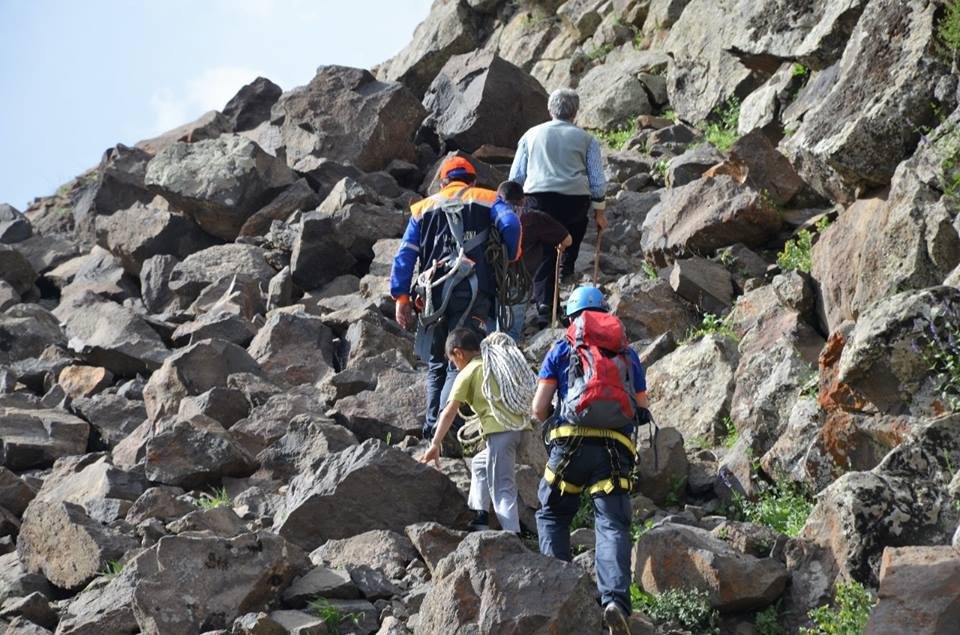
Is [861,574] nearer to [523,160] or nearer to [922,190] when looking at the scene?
[922,190]

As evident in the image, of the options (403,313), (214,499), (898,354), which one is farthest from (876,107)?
(214,499)

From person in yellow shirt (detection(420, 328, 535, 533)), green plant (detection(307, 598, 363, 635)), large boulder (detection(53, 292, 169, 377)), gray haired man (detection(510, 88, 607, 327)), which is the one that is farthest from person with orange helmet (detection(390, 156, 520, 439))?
large boulder (detection(53, 292, 169, 377))

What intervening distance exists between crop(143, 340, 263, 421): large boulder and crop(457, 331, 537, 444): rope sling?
504cm

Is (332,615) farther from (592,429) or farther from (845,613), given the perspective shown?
(845,613)

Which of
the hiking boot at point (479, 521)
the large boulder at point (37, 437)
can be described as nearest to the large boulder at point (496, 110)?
the large boulder at point (37, 437)

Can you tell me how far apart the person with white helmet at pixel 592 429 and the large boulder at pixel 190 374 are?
6.25 m

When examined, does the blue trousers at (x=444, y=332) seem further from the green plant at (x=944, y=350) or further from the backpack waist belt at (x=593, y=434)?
the green plant at (x=944, y=350)

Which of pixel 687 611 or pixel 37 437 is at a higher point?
pixel 37 437

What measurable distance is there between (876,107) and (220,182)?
36.2 ft

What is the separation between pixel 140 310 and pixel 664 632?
13.1 m

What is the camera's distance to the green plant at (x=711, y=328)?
512 inches

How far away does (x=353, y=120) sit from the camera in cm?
2233

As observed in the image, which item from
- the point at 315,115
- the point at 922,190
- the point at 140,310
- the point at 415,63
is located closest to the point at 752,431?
the point at 922,190

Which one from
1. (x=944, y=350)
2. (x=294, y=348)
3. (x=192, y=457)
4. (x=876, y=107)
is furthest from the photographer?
(x=294, y=348)
